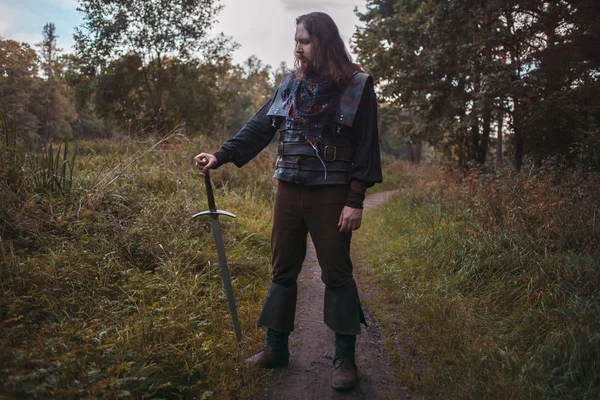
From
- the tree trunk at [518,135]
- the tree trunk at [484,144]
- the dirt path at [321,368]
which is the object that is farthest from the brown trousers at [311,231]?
the tree trunk at [484,144]

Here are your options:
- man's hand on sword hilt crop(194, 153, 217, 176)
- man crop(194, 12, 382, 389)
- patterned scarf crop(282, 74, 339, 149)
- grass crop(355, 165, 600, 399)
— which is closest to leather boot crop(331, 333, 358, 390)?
man crop(194, 12, 382, 389)

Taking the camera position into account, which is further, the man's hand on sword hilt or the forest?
the man's hand on sword hilt

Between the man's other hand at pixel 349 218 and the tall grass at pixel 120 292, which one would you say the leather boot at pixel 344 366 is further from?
the man's other hand at pixel 349 218

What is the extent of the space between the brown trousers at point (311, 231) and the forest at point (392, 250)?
71 cm

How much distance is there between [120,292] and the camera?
304cm

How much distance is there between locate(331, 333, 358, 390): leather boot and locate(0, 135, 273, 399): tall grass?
0.50 meters

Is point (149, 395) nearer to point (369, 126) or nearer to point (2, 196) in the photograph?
point (369, 126)

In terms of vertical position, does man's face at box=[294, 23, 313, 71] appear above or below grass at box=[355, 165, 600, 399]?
above

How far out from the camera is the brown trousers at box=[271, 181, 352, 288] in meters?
2.37

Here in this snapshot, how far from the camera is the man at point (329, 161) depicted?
234 centimetres

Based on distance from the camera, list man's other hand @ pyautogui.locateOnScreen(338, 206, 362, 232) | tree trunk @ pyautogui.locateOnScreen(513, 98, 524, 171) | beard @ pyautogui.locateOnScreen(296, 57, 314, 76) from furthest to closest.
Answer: tree trunk @ pyautogui.locateOnScreen(513, 98, 524, 171) < beard @ pyautogui.locateOnScreen(296, 57, 314, 76) < man's other hand @ pyautogui.locateOnScreen(338, 206, 362, 232)

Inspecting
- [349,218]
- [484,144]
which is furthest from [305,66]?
[484,144]

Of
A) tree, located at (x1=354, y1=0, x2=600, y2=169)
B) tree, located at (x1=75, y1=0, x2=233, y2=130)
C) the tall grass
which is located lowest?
the tall grass

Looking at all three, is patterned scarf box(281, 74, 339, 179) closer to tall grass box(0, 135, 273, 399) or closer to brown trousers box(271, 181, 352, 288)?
brown trousers box(271, 181, 352, 288)
